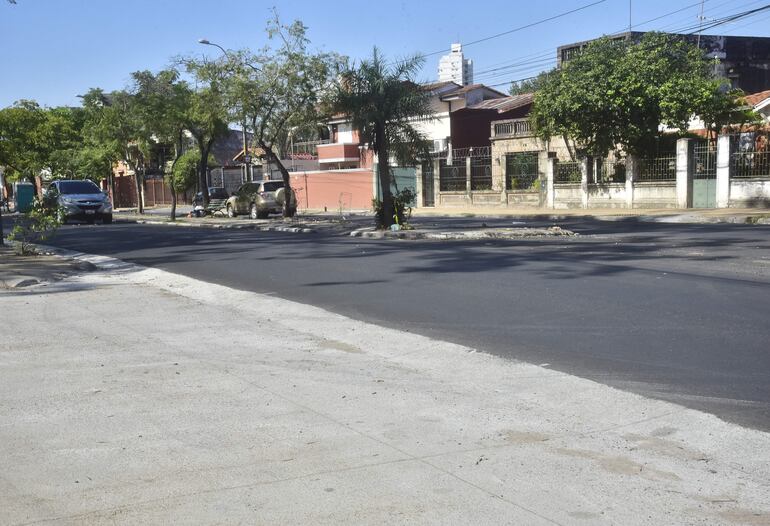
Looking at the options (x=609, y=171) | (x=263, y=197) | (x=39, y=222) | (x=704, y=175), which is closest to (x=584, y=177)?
(x=609, y=171)

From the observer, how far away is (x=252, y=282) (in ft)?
44.5

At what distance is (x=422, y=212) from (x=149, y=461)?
120 feet

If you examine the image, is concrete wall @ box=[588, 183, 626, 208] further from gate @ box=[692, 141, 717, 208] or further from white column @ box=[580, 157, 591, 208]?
gate @ box=[692, 141, 717, 208]

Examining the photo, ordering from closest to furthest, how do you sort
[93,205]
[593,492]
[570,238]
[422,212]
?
[593,492] < [570,238] < [93,205] < [422,212]

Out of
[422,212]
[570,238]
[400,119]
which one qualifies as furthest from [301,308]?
[422,212]

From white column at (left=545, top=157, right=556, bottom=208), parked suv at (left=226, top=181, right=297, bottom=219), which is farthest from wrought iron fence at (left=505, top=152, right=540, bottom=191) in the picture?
parked suv at (left=226, top=181, right=297, bottom=219)

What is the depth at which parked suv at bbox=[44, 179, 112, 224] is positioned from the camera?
35.8m

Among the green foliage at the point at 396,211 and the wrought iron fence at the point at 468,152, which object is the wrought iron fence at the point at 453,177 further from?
the green foliage at the point at 396,211

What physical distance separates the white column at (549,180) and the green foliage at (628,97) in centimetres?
239

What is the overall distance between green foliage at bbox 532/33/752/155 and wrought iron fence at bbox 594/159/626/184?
0.71 m

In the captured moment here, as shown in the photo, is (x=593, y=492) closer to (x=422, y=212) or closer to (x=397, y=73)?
(x=397, y=73)

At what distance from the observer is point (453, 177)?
44594mm

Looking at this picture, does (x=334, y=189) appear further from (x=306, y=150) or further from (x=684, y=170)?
(x=684, y=170)

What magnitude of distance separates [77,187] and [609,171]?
23470mm
